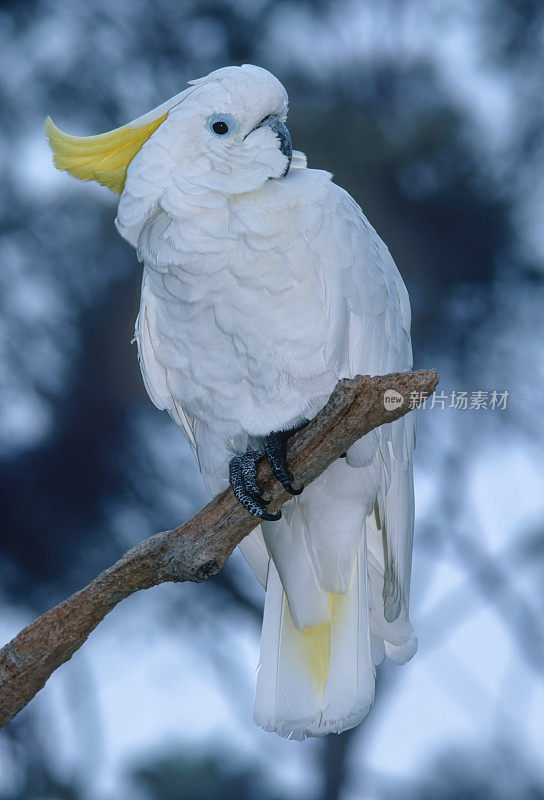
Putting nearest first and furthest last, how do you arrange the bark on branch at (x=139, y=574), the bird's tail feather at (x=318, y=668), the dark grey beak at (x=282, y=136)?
the bark on branch at (x=139, y=574)
the dark grey beak at (x=282, y=136)
the bird's tail feather at (x=318, y=668)

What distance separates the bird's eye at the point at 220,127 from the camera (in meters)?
1.52

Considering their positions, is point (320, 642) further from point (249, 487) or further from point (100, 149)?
point (100, 149)

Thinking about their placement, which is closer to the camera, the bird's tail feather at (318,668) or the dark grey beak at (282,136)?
the dark grey beak at (282,136)

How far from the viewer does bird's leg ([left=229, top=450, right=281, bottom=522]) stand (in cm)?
147

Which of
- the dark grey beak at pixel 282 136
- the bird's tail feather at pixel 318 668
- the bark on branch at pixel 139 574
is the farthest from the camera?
the bird's tail feather at pixel 318 668

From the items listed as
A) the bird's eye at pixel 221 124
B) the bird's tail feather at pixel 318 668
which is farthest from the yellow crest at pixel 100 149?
the bird's tail feather at pixel 318 668

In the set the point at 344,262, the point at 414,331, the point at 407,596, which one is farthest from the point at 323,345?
the point at 414,331

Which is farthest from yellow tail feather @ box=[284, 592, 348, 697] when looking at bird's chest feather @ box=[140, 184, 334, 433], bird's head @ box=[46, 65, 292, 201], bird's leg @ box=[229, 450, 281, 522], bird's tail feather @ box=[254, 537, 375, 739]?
bird's head @ box=[46, 65, 292, 201]

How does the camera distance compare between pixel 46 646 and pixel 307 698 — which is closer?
pixel 46 646

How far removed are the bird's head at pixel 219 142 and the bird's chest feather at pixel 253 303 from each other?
0.07 metres

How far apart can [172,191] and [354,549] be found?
2.62ft

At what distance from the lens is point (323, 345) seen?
4.98 ft

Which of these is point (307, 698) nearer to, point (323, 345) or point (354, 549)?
point (354, 549)

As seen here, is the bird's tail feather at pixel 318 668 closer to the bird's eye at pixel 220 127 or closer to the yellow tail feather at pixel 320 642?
the yellow tail feather at pixel 320 642
